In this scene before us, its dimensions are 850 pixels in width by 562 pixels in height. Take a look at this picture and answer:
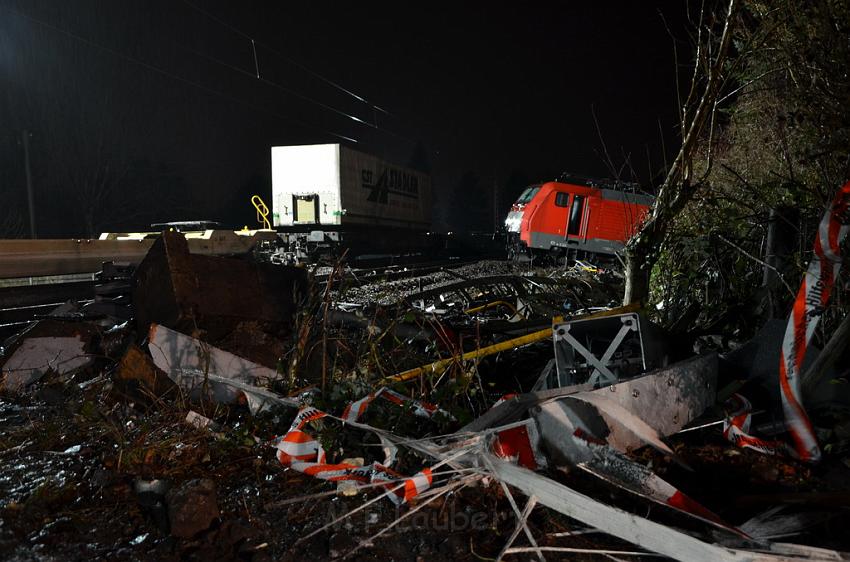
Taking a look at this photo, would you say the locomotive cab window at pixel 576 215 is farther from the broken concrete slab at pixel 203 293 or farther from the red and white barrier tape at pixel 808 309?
the red and white barrier tape at pixel 808 309

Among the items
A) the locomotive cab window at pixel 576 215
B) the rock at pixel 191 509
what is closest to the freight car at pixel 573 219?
the locomotive cab window at pixel 576 215

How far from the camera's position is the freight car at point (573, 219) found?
18031 mm

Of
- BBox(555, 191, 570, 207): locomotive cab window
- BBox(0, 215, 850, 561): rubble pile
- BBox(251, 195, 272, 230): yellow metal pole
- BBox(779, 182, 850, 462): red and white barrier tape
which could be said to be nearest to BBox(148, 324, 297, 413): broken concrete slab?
BBox(0, 215, 850, 561): rubble pile

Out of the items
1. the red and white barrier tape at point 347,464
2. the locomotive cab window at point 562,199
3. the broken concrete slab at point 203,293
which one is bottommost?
the red and white barrier tape at point 347,464

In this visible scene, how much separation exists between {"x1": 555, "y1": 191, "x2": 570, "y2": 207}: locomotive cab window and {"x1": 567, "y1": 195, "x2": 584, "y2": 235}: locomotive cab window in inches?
9.3

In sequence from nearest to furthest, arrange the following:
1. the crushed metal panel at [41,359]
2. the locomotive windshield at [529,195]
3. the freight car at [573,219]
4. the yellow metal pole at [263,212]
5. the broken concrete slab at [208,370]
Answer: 1. the broken concrete slab at [208,370]
2. the crushed metal panel at [41,359]
3. the yellow metal pole at [263,212]
4. the freight car at [573,219]
5. the locomotive windshield at [529,195]

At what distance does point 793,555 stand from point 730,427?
1.45 metres

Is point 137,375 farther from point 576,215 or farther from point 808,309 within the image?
point 576,215

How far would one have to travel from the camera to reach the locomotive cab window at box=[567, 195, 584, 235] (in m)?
18.2

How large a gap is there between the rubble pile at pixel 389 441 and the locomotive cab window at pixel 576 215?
1427 centimetres

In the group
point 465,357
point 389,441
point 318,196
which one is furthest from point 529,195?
point 389,441

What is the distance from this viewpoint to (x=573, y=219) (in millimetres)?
18297

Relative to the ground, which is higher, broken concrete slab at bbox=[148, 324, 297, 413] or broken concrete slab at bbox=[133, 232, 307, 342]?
broken concrete slab at bbox=[133, 232, 307, 342]

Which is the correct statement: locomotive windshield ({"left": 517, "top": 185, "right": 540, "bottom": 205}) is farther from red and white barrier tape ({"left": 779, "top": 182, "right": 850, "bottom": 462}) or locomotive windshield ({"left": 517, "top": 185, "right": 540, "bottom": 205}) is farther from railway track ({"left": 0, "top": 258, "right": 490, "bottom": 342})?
red and white barrier tape ({"left": 779, "top": 182, "right": 850, "bottom": 462})
